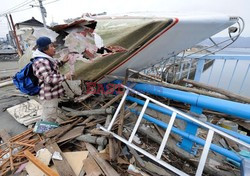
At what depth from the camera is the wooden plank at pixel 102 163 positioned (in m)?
2.01

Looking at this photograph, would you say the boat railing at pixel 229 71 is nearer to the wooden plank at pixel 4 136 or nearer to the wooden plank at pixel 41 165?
the wooden plank at pixel 41 165

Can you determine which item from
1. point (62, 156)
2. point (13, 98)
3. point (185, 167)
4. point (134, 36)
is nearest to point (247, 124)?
point (185, 167)

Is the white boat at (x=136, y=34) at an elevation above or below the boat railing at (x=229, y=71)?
above

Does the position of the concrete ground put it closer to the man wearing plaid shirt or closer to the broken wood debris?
the broken wood debris

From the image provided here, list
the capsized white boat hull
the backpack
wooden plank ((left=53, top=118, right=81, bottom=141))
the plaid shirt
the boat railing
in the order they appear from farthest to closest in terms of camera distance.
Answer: the boat railing, the backpack, wooden plank ((left=53, top=118, right=81, bottom=141)), the plaid shirt, the capsized white boat hull

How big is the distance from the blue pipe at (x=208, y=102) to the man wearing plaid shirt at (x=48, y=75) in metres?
1.70

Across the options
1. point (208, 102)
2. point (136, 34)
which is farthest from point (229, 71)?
point (136, 34)

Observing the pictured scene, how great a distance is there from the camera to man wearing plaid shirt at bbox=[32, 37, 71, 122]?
8.46 ft

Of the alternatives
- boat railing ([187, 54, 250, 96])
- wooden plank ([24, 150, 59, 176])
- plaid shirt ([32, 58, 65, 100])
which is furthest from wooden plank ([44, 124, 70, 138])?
boat railing ([187, 54, 250, 96])

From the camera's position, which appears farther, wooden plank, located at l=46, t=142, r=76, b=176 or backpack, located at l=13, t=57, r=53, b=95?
backpack, located at l=13, t=57, r=53, b=95

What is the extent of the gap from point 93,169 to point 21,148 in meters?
1.55

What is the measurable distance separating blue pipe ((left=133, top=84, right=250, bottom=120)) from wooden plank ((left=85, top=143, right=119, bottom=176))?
1.37m

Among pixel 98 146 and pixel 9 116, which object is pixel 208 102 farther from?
pixel 9 116

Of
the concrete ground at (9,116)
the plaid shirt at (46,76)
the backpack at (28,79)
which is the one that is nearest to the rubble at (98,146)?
the concrete ground at (9,116)
